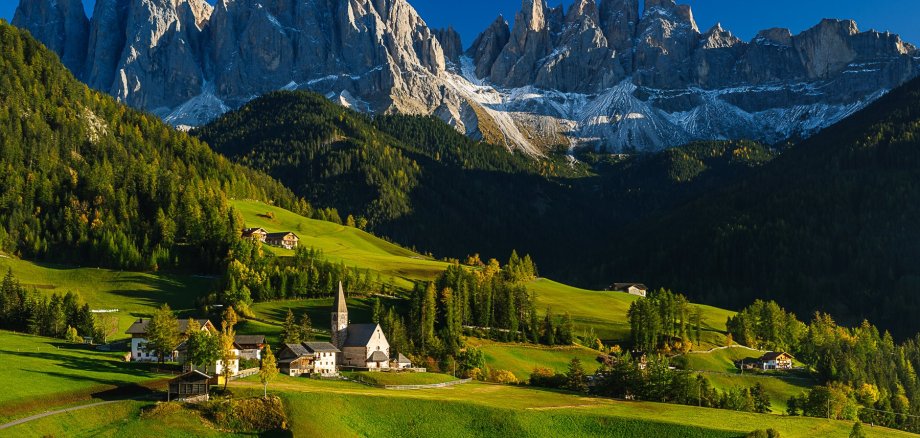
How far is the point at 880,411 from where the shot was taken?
13962 centimetres

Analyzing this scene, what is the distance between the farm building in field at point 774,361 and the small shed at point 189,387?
112 metres

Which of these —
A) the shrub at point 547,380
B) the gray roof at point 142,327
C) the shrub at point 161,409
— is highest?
the gray roof at point 142,327

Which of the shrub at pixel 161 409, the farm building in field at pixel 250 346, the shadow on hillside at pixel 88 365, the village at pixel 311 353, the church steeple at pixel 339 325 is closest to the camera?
the shrub at pixel 161 409

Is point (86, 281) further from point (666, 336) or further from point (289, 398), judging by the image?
point (666, 336)

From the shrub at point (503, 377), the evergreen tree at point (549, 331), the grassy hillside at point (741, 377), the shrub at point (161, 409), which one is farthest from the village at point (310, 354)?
the grassy hillside at point (741, 377)

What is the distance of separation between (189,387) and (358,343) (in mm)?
38652

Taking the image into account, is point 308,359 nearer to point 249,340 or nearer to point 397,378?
point 249,340

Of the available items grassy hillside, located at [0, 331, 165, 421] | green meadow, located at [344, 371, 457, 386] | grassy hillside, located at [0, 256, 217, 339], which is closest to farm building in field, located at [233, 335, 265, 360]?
green meadow, located at [344, 371, 457, 386]

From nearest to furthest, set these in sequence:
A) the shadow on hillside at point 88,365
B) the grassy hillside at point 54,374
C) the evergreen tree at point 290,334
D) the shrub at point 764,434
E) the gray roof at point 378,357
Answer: the grassy hillside at point 54,374 → the shrub at point 764,434 → the shadow on hillside at point 88,365 → the evergreen tree at point 290,334 → the gray roof at point 378,357

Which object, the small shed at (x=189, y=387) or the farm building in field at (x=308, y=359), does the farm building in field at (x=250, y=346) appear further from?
the small shed at (x=189, y=387)

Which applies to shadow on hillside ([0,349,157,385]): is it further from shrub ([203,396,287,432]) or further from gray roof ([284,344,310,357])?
gray roof ([284,344,310,357])

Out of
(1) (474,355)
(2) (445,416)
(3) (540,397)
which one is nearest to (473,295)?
(1) (474,355)

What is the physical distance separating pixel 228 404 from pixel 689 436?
48212 millimetres

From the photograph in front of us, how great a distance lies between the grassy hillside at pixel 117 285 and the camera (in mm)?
155875
